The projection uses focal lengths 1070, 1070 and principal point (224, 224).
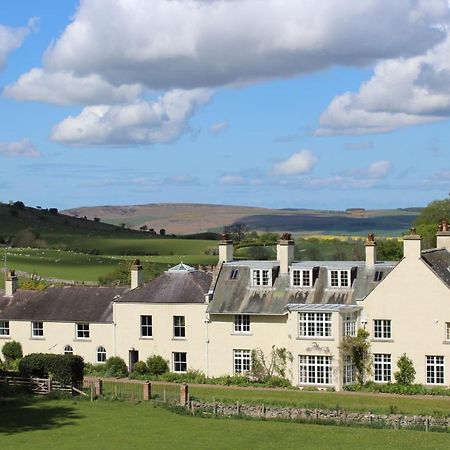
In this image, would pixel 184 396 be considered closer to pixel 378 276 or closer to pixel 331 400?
pixel 331 400

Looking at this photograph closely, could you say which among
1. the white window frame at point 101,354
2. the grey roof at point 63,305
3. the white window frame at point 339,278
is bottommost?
the white window frame at point 101,354

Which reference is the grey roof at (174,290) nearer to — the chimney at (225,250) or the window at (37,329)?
the chimney at (225,250)

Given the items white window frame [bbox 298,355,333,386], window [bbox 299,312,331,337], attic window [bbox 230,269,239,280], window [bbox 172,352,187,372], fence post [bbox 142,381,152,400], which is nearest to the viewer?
fence post [bbox 142,381,152,400]

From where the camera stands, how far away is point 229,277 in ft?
229

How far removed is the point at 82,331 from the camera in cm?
7275

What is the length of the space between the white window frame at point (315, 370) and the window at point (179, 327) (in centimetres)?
848

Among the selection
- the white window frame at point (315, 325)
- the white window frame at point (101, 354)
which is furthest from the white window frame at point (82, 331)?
the white window frame at point (315, 325)

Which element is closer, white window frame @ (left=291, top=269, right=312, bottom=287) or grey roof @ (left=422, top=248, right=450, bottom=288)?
grey roof @ (left=422, top=248, right=450, bottom=288)

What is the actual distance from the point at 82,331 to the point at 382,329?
20843 millimetres

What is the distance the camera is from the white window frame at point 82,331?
7262 cm

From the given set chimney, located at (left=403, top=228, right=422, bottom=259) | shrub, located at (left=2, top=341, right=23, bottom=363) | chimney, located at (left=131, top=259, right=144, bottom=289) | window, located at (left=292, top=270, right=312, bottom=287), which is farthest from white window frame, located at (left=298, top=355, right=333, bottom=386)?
shrub, located at (left=2, top=341, right=23, bottom=363)

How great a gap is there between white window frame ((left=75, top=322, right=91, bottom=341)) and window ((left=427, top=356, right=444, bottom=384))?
2331cm

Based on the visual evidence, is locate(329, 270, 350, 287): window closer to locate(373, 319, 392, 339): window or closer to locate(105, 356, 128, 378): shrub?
locate(373, 319, 392, 339): window

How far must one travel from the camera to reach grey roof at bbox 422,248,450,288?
209 ft
